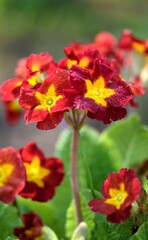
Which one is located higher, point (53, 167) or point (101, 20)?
point (101, 20)

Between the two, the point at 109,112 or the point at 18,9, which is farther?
the point at 18,9

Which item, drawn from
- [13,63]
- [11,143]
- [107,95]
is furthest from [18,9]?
[107,95]

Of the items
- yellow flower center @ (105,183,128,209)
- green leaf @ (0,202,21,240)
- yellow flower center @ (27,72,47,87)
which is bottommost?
green leaf @ (0,202,21,240)

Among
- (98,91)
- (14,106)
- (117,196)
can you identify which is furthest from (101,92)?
(14,106)

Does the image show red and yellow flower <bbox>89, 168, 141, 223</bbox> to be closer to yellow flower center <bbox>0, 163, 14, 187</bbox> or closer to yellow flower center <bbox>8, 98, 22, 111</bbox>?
yellow flower center <bbox>0, 163, 14, 187</bbox>

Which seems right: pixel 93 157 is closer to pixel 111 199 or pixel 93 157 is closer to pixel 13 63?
pixel 111 199

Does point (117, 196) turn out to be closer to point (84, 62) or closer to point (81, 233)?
point (81, 233)

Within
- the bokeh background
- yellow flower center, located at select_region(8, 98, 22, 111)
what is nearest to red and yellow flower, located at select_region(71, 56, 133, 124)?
yellow flower center, located at select_region(8, 98, 22, 111)

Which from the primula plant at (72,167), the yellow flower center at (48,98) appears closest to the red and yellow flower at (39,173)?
the primula plant at (72,167)

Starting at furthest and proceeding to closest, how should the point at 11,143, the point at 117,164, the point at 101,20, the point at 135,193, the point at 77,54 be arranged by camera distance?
the point at 101,20 → the point at 11,143 → the point at 117,164 → the point at 77,54 → the point at 135,193
